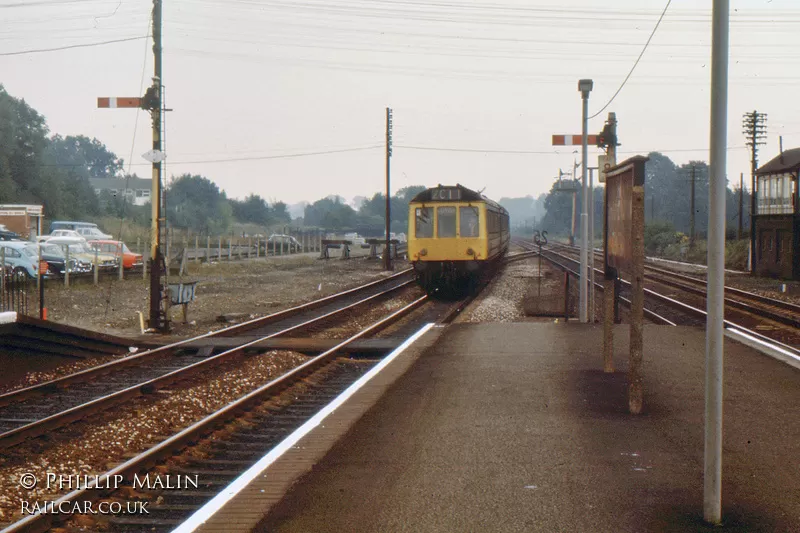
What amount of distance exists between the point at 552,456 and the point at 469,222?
1843 cm

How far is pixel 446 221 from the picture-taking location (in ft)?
79.6

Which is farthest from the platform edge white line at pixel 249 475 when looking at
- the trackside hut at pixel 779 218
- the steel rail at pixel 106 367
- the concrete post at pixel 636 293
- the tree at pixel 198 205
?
the tree at pixel 198 205

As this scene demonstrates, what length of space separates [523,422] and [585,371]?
2724 millimetres

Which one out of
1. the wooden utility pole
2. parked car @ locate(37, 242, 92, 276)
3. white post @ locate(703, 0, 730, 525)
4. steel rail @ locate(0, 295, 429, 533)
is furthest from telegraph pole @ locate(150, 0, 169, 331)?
parked car @ locate(37, 242, 92, 276)

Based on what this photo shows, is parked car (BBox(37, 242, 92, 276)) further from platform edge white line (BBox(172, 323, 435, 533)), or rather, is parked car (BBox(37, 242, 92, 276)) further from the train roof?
platform edge white line (BBox(172, 323, 435, 533))

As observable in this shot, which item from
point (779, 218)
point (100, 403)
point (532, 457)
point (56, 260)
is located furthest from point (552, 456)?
point (779, 218)

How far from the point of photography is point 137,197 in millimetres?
117438

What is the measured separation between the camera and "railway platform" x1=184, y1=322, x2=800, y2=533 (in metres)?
4.73

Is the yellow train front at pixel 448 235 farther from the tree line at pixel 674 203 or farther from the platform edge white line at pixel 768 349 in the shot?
the tree line at pixel 674 203

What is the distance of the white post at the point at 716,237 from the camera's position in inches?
180

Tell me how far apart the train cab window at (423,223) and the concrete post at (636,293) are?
1728 centimetres

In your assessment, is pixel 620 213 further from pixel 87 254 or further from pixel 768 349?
pixel 87 254

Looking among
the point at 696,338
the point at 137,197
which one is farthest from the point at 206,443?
the point at 137,197

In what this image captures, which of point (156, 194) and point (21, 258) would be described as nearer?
point (156, 194)
